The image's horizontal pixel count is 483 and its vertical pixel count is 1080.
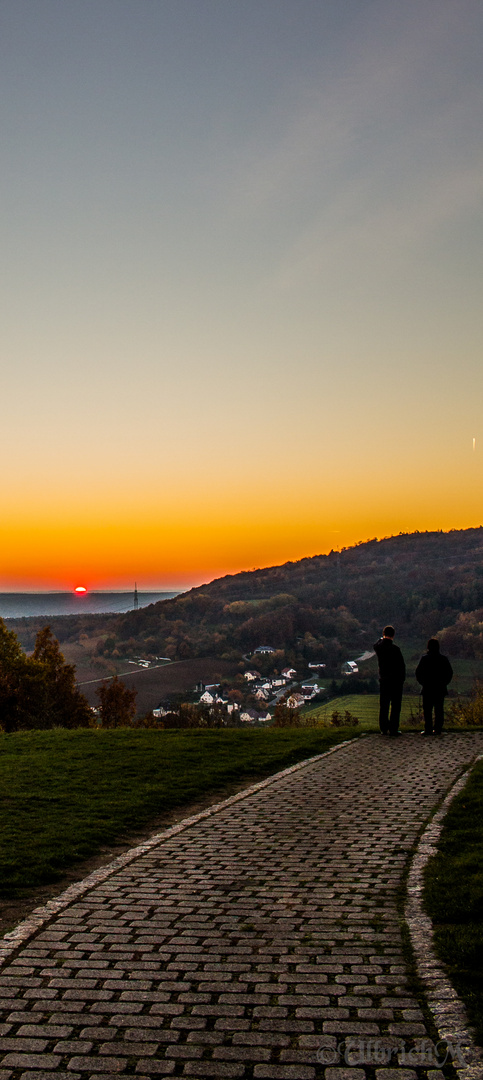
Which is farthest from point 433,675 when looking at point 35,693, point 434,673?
point 35,693

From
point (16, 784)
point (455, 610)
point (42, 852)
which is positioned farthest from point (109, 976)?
point (455, 610)

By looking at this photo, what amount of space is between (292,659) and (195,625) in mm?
16876

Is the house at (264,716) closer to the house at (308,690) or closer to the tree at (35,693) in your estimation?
the house at (308,690)

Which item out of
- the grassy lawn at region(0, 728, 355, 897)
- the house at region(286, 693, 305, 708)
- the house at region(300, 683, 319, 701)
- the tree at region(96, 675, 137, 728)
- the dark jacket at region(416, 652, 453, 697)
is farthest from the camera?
the house at region(300, 683, 319, 701)

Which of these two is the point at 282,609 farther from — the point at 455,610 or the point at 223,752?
the point at 223,752

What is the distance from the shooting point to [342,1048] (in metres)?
3.50

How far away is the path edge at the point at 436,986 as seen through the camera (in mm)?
3383

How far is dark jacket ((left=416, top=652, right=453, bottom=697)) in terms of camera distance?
1529 cm

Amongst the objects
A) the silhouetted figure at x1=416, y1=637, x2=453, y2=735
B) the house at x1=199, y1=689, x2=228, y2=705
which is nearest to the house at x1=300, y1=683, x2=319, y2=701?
the house at x1=199, y1=689, x2=228, y2=705

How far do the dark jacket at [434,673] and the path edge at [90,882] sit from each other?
583 cm

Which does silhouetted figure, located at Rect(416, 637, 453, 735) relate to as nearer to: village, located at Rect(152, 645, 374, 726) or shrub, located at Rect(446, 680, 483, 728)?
shrub, located at Rect(446, 680, 483, 728)

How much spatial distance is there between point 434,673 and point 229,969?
455 inches

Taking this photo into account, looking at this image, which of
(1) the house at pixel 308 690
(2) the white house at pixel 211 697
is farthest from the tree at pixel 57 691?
(1) the house at pixel 308 690

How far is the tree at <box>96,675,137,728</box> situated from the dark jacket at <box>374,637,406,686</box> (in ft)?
66.3
